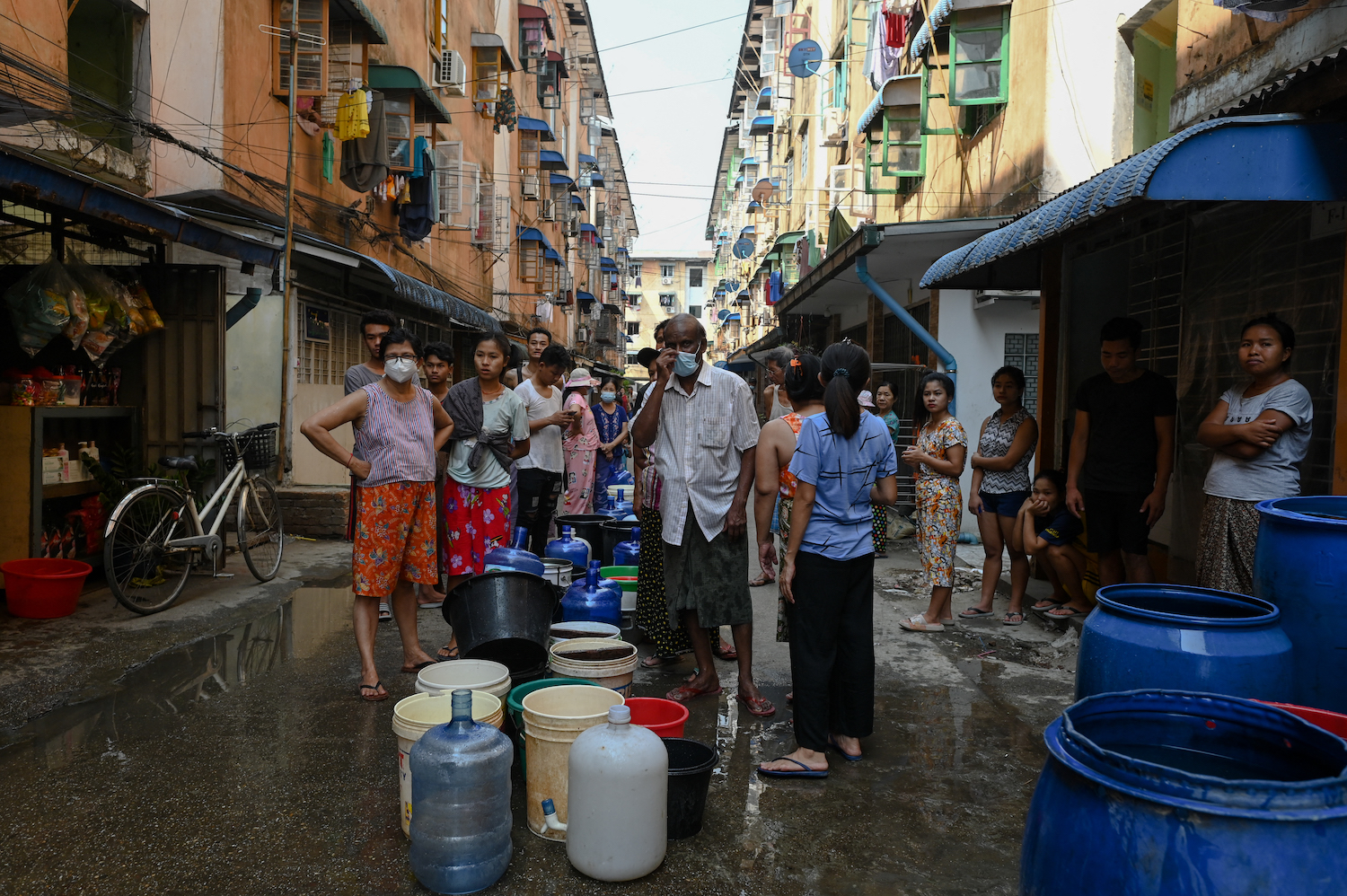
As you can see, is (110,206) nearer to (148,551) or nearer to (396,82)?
(148,551)

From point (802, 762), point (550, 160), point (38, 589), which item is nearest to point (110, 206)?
point (38, 589)

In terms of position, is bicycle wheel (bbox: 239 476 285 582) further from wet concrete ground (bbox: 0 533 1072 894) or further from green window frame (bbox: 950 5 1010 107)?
green window frame (bbox: 950 5 1010 107)

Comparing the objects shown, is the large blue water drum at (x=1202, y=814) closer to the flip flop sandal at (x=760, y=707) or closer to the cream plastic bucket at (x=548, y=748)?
the cream plastic bucket at (x=548, y=748)

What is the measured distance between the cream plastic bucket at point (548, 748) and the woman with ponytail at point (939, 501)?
345cm

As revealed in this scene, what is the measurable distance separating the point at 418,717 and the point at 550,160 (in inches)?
1095

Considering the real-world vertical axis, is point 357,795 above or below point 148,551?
below

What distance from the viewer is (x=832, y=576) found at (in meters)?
3.75

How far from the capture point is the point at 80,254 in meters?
8.37

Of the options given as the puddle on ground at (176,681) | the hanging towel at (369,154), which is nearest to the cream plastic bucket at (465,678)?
the puddle on ground at (176,681)

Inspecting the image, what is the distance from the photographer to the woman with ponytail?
612 cm

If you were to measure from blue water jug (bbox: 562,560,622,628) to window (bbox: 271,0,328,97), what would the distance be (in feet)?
27.3

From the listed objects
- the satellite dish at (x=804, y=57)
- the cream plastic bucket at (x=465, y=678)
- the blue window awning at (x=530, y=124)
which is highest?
the satellite dish at (x=804, y=57)

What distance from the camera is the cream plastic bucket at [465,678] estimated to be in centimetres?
334

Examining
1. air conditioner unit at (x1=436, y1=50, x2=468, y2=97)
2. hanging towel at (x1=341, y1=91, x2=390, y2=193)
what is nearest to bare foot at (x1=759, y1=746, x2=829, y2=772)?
hanging towel at (x1=341, y1=91, x2=390, y2=193)
